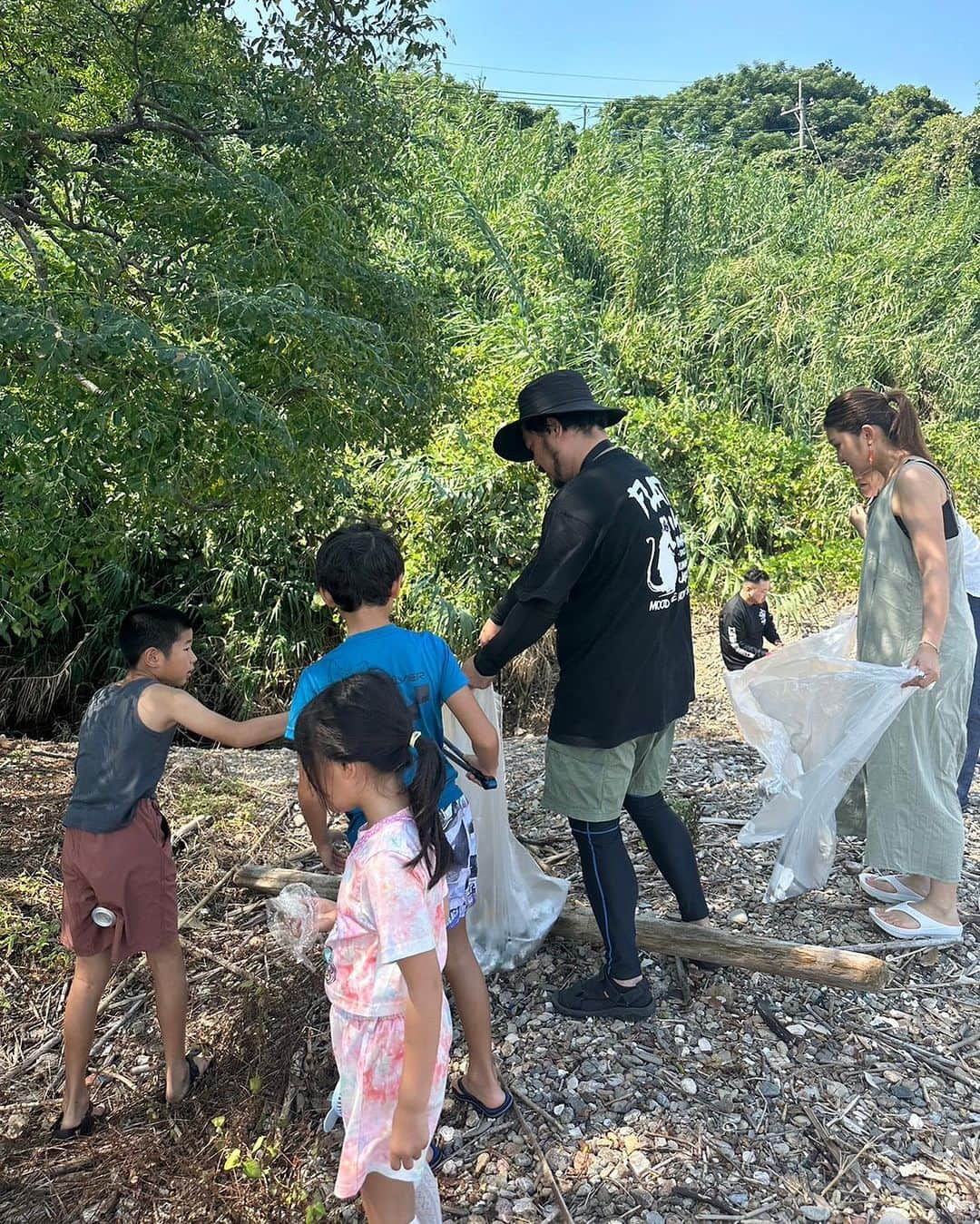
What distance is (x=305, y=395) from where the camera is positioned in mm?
2699

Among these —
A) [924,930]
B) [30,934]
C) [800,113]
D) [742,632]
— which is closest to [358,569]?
[30,934]

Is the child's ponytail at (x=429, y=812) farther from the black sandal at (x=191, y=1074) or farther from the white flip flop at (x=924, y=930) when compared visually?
the white flip flop at (x=924, y=930)

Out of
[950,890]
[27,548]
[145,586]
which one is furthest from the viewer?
[145,586]

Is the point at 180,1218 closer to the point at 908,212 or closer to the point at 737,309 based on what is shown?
the point at 737,309

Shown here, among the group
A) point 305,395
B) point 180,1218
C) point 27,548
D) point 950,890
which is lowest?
point 180,1218

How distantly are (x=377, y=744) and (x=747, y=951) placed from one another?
1619 millimetres

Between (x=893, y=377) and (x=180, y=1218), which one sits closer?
(x=180, y=1218)

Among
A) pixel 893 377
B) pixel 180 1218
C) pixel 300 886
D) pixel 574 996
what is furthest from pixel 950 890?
pixel 893 377

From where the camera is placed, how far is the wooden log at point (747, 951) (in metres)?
2.62

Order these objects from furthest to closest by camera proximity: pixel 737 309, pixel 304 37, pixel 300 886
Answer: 1. pixel 737 309
2. pixel 304 37
3. pixel 300 886

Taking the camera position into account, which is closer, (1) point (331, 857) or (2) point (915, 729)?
(1) point (331, 857)

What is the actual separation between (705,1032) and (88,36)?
146 inches

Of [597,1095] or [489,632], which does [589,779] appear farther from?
[597,1095]

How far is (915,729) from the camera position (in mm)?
2922
